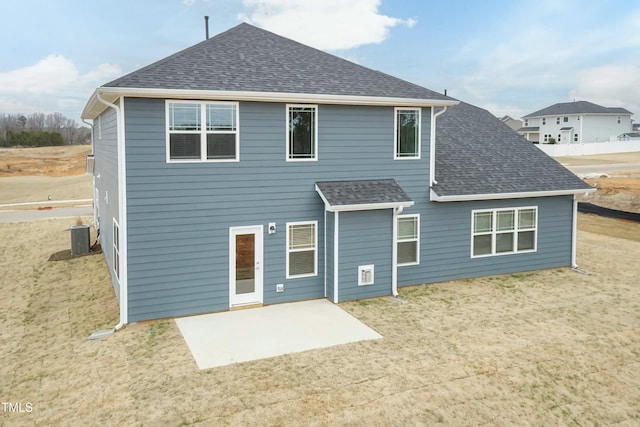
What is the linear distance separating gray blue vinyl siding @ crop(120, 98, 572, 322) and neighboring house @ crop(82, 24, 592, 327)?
0.09 ft

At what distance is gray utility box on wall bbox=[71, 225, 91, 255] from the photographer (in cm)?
1579

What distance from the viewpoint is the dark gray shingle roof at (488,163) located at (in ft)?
42.1

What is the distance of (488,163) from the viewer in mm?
14086

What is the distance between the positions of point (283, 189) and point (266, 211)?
611 mm

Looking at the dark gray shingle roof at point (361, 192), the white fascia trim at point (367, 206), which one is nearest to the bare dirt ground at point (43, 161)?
the dark gray shingle roof at point (361, 192)

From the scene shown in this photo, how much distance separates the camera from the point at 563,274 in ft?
44.2

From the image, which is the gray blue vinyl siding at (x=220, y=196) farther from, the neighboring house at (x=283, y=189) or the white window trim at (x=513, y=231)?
the white window trim at (x=513, y=231)

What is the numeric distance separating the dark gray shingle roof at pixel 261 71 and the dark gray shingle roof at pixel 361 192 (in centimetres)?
200

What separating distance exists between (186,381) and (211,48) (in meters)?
7.54

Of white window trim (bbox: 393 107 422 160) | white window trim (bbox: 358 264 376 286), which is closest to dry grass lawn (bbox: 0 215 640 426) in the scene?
white window trim (bbox: 358 264 376 286)

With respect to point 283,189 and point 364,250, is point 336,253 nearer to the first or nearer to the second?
point 364,250

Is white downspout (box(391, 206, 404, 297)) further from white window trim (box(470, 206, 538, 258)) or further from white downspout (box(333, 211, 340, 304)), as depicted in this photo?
white window trim (box(470, 206, 538, 258))

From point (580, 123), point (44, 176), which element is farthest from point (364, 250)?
point (580, 123)

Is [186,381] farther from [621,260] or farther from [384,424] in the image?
[621,260]
